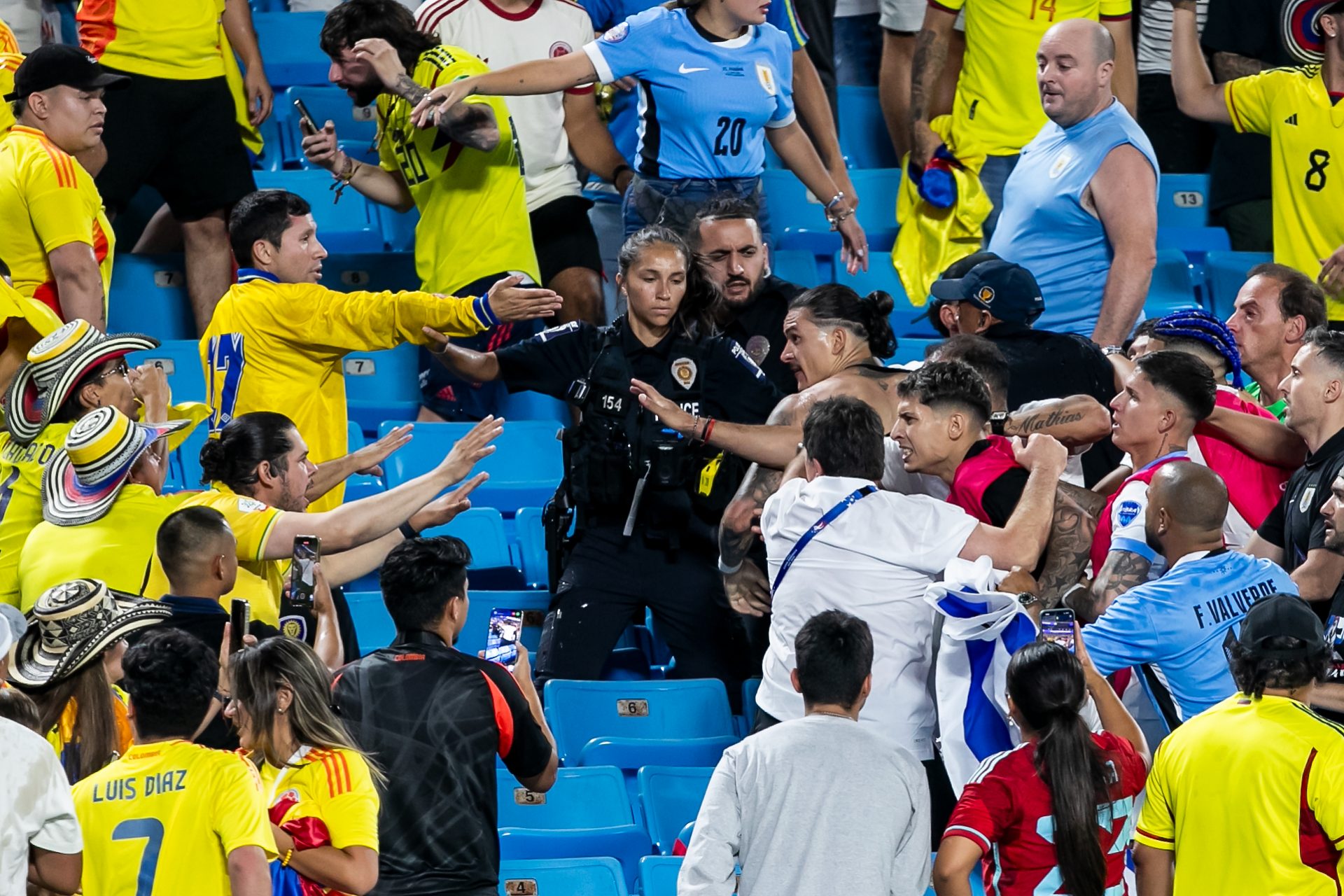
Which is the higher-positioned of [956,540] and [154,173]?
[154,173]

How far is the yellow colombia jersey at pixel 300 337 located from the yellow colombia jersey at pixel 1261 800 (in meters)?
2.79

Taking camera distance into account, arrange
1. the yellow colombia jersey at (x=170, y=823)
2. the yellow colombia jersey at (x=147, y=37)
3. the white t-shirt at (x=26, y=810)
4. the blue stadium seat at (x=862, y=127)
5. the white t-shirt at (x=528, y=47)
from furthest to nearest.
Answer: the blue stadium seat at (x=862, y=127) → the white t-shirt at (x=528, y=47) → the yellow colombia jersey at (x=147, y=37) → the yellow colombia jersey at (x=170, y=823) → the white t-shirt at (x=26, y=810)

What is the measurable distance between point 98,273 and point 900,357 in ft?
10.3

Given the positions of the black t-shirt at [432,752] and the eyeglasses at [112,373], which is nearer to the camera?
the black t-shirt at [432,752]

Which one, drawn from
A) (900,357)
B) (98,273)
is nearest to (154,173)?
(98,273)

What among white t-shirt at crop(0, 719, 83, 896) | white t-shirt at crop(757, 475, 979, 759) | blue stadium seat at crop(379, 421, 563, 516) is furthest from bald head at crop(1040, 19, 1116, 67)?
white t-shirt at crop(0, 719, 83, 896)

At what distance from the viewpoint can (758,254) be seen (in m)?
6.66

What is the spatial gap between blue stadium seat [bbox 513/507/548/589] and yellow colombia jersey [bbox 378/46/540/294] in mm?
967

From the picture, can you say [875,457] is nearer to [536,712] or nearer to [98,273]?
[536,712]

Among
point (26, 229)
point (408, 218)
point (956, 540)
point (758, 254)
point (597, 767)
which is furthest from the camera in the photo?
point (408, 218)

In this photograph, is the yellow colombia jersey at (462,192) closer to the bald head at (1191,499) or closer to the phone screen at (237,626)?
the phone screen at (237,626)

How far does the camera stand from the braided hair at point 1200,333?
5.65m

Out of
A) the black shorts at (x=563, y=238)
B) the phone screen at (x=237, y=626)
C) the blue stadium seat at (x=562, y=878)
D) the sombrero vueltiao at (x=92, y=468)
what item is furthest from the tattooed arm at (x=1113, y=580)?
the black shorts at (x=563, y=238)

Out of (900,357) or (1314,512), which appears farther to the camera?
(900,357)
